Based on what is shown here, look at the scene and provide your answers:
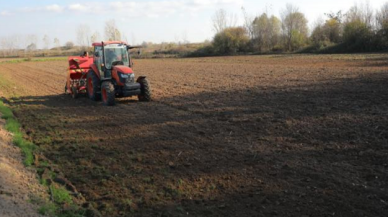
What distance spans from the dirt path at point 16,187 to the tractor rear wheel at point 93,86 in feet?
19.4

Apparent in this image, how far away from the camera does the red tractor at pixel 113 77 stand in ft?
41.7

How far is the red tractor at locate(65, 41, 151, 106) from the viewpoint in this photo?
1270cm

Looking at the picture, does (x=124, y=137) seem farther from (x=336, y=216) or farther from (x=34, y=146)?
(x=336, y=216)

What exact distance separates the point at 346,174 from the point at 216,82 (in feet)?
40.7

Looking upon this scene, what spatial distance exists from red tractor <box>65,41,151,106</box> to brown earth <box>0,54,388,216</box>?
477 mm

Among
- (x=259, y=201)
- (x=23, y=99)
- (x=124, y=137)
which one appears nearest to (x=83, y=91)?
(x=23, y=99)

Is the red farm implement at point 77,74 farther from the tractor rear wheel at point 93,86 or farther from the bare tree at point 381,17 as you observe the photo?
the bare tree at point 381,17

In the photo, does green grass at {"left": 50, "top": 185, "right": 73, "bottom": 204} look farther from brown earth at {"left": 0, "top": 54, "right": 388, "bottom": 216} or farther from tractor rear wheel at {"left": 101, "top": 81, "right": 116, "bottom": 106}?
tractor rear wheel at {"left": 101, "top": 81, "right": 116, "bottom": 106}

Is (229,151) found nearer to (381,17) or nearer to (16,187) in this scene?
(16,187)

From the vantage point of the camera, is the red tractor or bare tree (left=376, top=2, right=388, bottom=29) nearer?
the red tractor

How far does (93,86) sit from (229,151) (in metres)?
7.93

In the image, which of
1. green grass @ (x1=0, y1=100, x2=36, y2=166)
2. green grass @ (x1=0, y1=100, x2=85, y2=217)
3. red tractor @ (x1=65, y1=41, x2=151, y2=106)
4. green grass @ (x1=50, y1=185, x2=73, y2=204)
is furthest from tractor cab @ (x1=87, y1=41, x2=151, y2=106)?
green grass @ (x1=50, y1=185, x2=73, y2=204)

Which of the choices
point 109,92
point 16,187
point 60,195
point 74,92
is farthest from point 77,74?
point 60,195

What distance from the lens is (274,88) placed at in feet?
48.3
